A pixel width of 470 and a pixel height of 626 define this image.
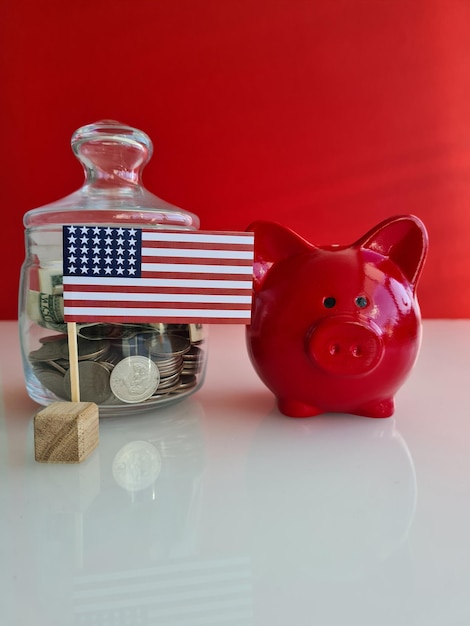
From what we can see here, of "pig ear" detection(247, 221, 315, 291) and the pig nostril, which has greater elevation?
"pig ear" detection(247, 221, 315, 291)

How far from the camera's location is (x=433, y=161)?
1.91m

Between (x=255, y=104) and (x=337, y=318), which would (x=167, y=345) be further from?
(x=255, y=104)

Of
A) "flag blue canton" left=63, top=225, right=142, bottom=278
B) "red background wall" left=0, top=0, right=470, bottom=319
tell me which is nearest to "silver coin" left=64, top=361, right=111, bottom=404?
"flag blue canton" left=63, top=225, right=142, bottom=278

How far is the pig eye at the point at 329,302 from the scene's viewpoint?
629mm

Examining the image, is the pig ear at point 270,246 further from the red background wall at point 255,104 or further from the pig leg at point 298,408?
the red background wall at point 255,104

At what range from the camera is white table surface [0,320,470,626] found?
13.4 inches

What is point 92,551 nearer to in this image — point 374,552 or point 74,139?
point 374,552

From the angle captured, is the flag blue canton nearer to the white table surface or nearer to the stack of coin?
the stack of coin

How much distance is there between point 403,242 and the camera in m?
0.70

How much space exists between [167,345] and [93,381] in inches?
4.4

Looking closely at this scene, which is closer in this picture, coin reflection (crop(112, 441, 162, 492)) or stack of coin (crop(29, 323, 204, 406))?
coin reflection (crop(112, 441, 162, 492))

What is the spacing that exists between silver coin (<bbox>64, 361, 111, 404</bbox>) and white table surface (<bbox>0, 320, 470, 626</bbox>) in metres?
0.05

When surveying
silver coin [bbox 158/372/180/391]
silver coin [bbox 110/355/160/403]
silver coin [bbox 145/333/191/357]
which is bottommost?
silver coin [bbox 158/372/180/391]

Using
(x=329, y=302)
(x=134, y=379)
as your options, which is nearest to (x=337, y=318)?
(x=329, y=302)
